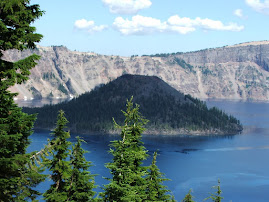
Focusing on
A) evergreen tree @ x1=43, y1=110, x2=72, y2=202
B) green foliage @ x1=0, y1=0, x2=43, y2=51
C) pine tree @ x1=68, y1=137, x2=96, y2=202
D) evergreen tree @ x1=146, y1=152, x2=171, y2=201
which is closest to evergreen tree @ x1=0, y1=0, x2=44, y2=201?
green foliage @ x1=0, y1=0, x2=43, y2=51

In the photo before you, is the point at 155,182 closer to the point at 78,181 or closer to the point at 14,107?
the point at 78,181

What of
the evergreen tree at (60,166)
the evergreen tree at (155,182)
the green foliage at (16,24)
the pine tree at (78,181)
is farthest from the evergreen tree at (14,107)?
the evergreen tree at (155,182)

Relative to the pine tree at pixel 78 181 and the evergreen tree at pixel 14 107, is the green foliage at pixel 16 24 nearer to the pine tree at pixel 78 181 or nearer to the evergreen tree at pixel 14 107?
the evergreen tree at pixel 14 107

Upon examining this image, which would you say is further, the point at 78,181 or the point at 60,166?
the point at 78,181

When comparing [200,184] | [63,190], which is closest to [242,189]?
[200,184]

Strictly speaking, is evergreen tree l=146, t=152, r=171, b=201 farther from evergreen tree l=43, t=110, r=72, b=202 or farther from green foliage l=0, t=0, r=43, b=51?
green foliage l=0, t=0, r=43, b=51

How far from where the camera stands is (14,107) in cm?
2025

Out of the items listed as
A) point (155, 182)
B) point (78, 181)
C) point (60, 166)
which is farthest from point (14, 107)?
point (155, 182)

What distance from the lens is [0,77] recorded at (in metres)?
19.8

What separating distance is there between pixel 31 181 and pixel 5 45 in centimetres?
702

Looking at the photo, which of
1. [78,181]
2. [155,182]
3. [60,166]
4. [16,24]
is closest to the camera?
[16,24]

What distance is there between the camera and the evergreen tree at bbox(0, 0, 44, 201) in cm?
1941

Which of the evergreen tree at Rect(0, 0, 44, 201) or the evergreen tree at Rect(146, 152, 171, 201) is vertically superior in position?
the evergreen tree at Rect(0, 0, 44, 201)

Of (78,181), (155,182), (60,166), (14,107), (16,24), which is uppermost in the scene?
(16,24)
